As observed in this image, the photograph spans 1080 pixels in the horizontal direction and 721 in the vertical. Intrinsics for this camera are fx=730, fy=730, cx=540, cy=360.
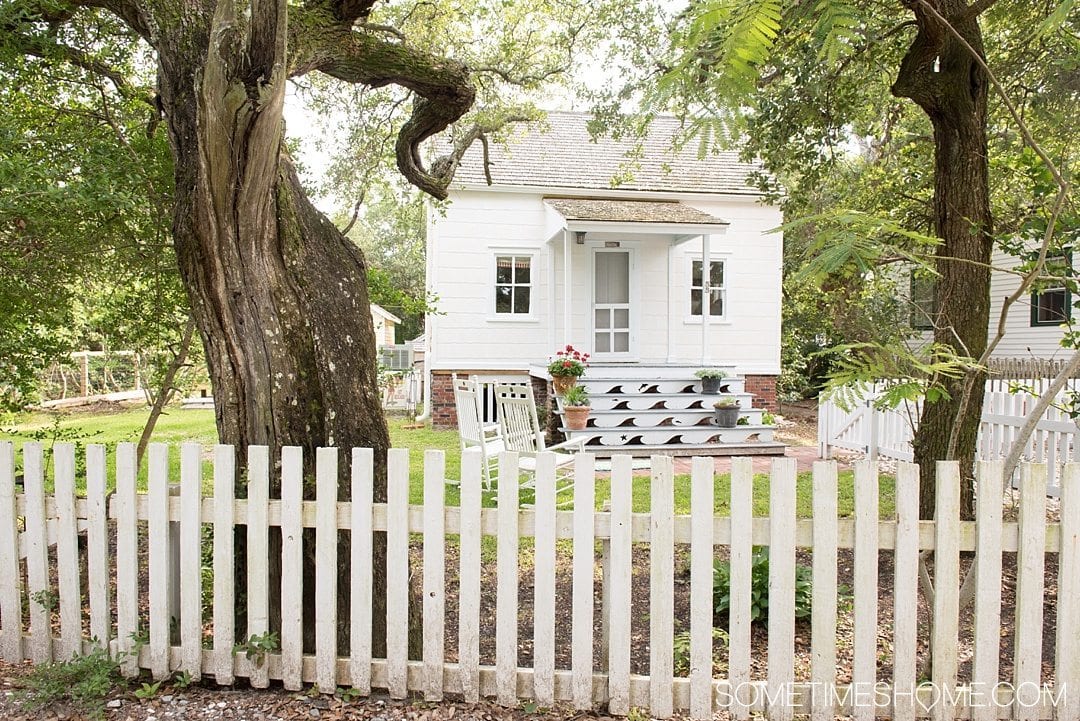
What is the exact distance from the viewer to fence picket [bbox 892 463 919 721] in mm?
2598

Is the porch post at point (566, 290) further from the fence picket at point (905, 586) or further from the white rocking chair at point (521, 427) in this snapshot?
the fence picket at point (905, 586)

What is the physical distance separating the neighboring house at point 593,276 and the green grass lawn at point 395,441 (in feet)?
7.82

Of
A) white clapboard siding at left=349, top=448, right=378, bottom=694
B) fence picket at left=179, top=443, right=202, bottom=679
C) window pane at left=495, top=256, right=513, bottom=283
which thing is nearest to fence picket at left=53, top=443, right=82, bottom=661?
fence picket at left=179, top=443, right=202, bottom=679

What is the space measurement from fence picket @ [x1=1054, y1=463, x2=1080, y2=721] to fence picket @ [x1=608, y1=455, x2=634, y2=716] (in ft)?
4.97

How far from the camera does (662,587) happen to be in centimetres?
273

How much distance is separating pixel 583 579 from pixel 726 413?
863cm

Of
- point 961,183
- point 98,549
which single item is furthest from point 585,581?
point 961,183

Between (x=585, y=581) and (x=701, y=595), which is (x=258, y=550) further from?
(x=701, y=595)

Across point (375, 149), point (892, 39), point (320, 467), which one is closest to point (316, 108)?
point (375, 149)

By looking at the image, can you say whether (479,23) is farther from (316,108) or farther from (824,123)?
(824,123)

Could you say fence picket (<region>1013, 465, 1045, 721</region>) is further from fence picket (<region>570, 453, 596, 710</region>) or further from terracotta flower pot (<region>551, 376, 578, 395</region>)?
terracotta flower pot (<region>551, 376, 578, 395</region>)

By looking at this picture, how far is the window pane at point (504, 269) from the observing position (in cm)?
1436

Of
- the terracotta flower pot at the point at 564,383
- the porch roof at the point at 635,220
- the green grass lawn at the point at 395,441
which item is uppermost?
the porch roof at the point at 635,220

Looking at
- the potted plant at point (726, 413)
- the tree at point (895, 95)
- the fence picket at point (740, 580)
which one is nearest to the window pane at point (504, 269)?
the potted plant at point (726, 413)
